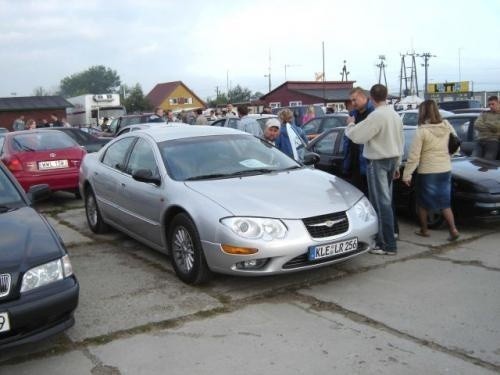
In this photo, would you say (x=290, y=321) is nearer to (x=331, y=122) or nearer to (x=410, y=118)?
(x=331, y=122)

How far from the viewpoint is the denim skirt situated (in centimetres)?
663

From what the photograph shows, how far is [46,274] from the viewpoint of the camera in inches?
147

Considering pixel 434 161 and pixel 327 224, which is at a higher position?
pixel 434 161

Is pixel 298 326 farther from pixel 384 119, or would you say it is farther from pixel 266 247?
pixel 384 119

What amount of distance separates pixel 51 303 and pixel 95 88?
156252 mm

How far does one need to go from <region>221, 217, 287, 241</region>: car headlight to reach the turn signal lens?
0.11 m

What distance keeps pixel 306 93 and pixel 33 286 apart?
181 feet

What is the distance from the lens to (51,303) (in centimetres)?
363

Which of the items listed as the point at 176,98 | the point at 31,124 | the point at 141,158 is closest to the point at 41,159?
the point at 141,158

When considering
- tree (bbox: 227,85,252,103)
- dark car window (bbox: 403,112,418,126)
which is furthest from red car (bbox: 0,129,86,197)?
tree (bbox: 227,85,252,103)

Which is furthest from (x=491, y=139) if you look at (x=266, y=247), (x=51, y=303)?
(x=51, y=303)

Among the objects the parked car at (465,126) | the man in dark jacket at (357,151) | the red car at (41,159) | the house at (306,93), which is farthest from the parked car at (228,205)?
the house at (306,93)

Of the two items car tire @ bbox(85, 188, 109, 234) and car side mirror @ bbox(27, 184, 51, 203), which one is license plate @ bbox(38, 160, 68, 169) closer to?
car tire @ bbox(85, 188, 109, 234)

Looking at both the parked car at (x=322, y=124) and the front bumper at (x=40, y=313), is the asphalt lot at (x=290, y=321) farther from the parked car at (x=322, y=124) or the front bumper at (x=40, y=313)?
the parked car at (x=322, y=124)
